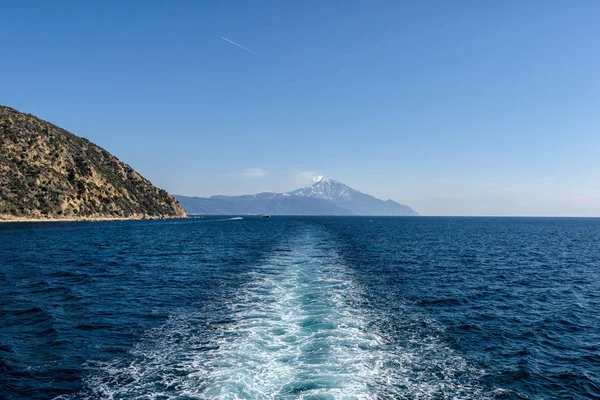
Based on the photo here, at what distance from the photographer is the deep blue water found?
15.4m

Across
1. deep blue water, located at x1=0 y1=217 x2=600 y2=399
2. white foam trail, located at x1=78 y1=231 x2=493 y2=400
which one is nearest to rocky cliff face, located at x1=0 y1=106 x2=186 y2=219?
deep blue water, located at x1=0 y1=217 x2=600 y2=399

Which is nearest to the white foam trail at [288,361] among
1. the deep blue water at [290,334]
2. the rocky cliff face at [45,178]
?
the deep blue water at [290,334]

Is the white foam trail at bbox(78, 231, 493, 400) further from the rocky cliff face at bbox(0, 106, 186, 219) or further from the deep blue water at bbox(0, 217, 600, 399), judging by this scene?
the rocky cliff face at bbox(0, 106, 186, 219)

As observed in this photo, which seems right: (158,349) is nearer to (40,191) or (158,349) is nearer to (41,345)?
(41,345)

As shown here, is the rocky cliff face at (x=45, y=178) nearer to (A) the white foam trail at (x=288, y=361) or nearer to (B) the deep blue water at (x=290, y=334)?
(B) the deep blue water at (x=290, y=334)

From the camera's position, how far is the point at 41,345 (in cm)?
1916

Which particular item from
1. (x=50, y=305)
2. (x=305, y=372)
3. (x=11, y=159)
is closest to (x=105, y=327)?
(x=50, y=305)

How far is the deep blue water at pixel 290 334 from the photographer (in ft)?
50.6

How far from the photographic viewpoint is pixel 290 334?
21.6 meters

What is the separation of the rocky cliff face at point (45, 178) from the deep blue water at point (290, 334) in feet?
337

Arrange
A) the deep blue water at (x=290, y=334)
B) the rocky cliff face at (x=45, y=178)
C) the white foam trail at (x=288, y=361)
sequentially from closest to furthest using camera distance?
the white foam trail at (x=288, y=361) < the deep blue water at (x=290, y=334) < the rocky cliff face at (x=45, y=178)

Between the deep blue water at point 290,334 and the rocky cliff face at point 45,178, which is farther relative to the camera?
the rocky cliff face at point 45,178

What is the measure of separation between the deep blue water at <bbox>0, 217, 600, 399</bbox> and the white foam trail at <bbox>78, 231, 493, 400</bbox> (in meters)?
0.10

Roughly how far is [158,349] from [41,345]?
21.2ft
